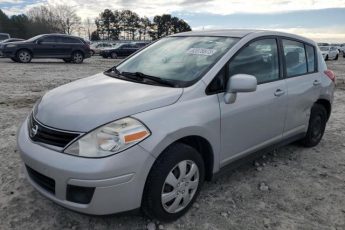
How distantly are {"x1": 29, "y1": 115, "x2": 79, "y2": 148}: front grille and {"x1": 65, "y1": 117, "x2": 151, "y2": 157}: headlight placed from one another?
8cm

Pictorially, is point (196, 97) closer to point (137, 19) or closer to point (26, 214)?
point (26, 214)

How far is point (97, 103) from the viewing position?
2854 mm

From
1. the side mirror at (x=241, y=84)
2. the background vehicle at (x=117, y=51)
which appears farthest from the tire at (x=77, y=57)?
the side mirror at (x=241, y=84)

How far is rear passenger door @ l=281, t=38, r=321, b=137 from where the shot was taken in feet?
13.7

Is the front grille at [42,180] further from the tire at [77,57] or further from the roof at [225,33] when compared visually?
the tire at [77,57]

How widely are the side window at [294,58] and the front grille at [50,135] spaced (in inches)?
108

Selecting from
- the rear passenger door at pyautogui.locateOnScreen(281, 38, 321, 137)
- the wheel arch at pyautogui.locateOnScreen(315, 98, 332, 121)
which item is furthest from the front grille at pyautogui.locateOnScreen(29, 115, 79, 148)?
the wheel arch at pyautogui.locateOnScreen(315, 98, 332, 121)

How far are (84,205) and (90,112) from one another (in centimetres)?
69

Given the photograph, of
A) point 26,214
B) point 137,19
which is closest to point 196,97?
point 26,214

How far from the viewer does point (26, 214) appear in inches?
122

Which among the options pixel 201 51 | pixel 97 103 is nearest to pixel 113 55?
pixel 201 51

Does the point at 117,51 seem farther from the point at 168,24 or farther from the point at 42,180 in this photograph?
the point at 168,24

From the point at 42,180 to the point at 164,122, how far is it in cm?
106

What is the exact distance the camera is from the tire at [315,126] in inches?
189
